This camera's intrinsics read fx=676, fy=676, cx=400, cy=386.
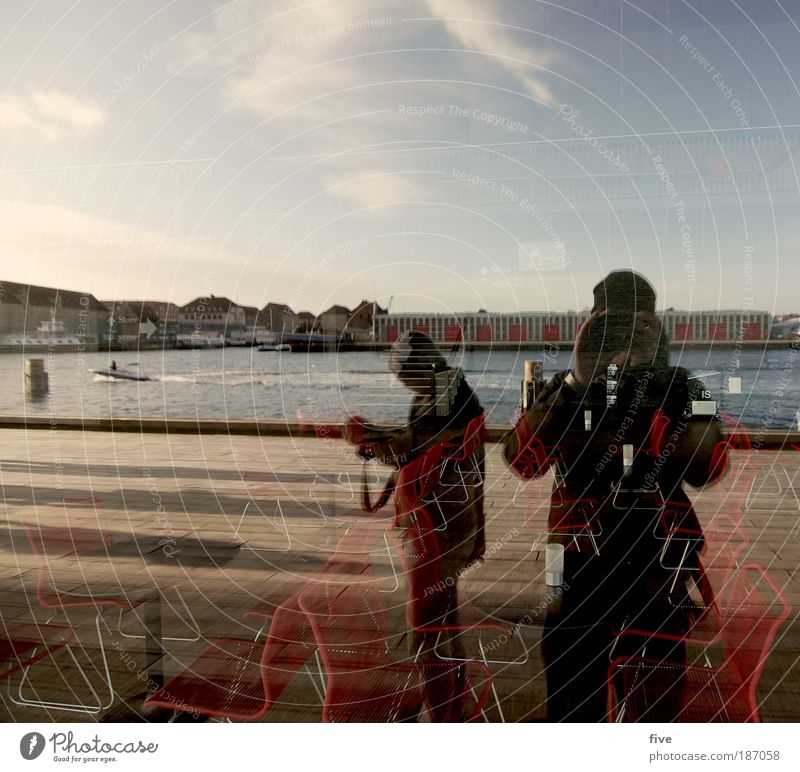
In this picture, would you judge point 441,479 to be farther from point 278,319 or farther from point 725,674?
point 725,674

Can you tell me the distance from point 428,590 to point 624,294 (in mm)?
641

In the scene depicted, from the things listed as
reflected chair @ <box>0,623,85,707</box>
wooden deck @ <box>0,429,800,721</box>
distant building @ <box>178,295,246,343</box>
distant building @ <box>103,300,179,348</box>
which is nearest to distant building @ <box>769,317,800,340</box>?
wooden deck @ <box>0,429,800,721</box>

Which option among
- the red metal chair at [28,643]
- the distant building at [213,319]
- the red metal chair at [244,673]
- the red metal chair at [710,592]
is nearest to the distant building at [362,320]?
the distant building at [213,319]

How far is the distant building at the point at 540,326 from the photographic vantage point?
1.00 meters

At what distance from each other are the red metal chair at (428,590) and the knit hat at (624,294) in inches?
19.7

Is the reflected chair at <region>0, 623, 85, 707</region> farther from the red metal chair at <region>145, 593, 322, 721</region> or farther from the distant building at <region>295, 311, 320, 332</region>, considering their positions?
the distant building at <region>295, 311, 320, 332</region>

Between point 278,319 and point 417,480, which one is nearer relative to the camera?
point 278,319

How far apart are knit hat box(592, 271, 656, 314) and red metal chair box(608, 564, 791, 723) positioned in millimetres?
513

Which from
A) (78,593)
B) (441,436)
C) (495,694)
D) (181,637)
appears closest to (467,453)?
(441,436)

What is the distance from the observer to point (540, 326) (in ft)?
3.35

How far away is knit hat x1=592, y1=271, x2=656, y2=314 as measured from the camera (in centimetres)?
104

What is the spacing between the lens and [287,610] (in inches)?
49.8

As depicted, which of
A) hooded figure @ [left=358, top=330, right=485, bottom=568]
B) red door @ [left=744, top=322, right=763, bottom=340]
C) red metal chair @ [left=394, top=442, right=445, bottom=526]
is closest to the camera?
red door @ [left=744, top=322, right=763, bottom=340]
